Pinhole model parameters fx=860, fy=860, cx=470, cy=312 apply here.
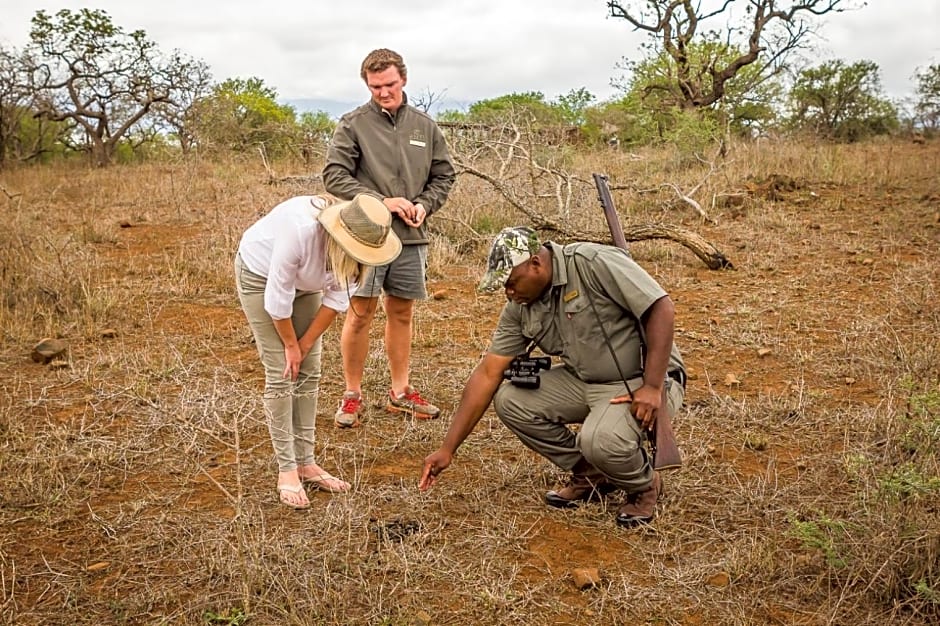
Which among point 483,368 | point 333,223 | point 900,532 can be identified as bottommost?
point 900,532

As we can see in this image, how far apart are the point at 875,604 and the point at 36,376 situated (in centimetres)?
445

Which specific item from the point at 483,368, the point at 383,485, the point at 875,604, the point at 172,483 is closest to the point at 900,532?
the point at 875,604

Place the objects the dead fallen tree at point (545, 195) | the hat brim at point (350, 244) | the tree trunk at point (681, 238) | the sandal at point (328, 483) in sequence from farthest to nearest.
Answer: the dead fallen tree at point (545, 195), the tree trunk at point (681, 238), the sandal at point (328, 483), the hat brim at point (350, 244)

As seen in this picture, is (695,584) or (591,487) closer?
(695,584)

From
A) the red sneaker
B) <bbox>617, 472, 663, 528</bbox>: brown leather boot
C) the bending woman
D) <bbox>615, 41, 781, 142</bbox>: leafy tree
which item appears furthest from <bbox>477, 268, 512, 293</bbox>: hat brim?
<bbox>615, 41, 781, 142</bbox>: leafy tree

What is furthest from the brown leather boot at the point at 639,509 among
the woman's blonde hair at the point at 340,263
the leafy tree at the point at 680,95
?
the leafy tree at the point at 680,95

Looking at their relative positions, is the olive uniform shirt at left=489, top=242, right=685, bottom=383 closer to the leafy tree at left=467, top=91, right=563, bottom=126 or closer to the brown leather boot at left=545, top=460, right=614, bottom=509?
the brown leather boot at left=545, top=460, right=614, bottom=509

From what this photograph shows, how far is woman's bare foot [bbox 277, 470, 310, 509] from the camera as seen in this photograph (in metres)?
3.40

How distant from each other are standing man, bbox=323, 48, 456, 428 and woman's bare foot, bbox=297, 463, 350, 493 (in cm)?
67

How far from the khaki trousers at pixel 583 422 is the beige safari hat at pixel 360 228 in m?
0.83

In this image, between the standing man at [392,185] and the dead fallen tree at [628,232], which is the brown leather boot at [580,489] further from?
the dead fallen tree at [628,232]

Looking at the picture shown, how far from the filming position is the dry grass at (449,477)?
2.75 m

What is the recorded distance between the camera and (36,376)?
16.3 feet

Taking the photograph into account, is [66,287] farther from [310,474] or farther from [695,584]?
[695,584]
